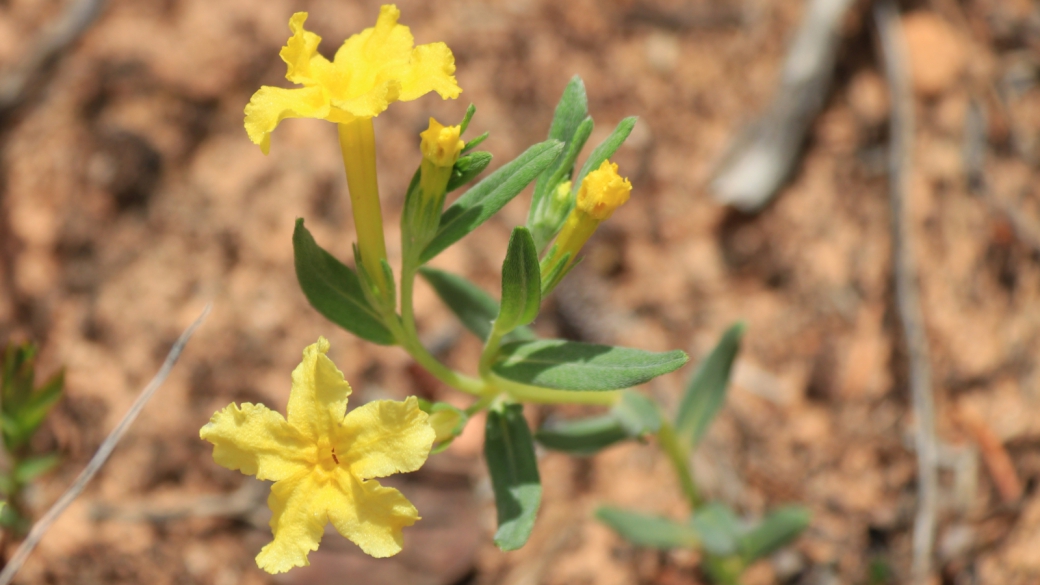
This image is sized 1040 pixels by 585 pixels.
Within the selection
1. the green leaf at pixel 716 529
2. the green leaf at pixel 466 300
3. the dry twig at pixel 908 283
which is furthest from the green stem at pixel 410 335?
the dry twig at pixel 908 283

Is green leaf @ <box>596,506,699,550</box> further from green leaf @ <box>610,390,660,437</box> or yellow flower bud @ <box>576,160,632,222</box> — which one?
yellow flower bud @ <box>576,160,632,222</box>

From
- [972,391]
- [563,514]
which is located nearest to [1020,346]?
[972,391]

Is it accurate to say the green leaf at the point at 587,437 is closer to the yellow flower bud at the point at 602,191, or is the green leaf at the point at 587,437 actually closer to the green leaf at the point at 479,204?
the green leaf at the point at 479,204

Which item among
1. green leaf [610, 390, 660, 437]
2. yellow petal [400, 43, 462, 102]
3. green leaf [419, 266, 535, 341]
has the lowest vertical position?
green leaf [610, 390, 660, 437]

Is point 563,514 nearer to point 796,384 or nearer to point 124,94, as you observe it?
point 796,384

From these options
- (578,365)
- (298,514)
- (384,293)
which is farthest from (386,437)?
(578,365)

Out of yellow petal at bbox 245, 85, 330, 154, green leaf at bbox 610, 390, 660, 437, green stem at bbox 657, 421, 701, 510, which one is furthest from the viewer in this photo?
green stem at bbox 657, 421, 701, 510

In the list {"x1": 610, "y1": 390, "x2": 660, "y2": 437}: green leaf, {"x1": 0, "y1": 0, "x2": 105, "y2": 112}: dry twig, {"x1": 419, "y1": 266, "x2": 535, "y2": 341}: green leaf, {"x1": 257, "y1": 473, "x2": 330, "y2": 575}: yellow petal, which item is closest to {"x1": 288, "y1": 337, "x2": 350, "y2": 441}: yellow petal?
{"x1": 257, "y1": 473, "x2": 330, "y2": 575}: yellow petal
